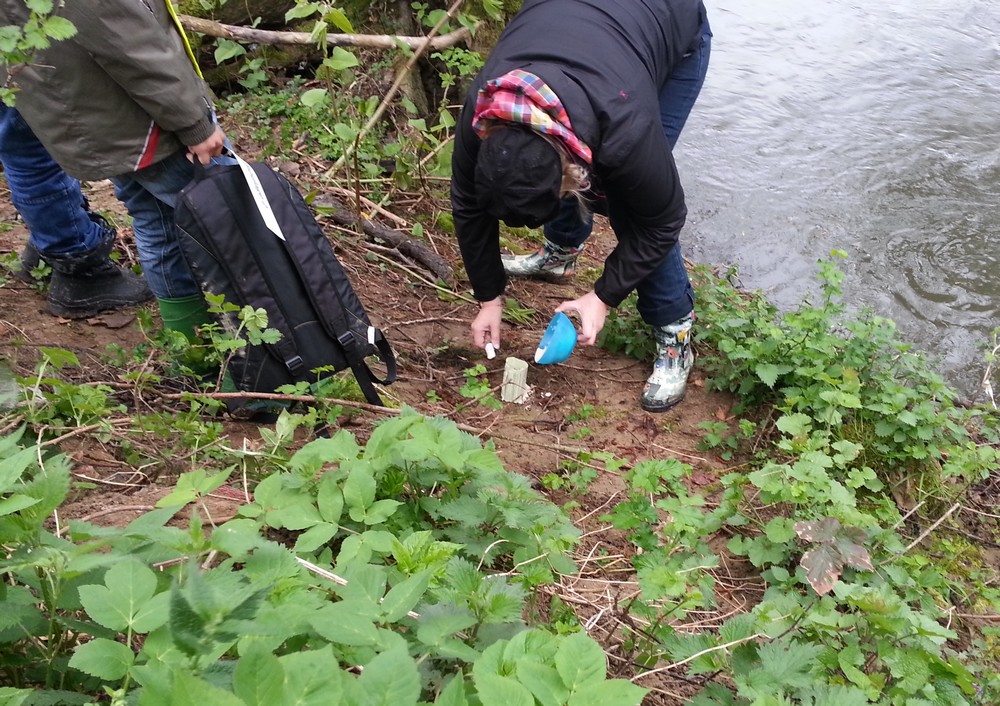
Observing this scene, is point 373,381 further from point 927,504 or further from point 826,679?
point 927,504

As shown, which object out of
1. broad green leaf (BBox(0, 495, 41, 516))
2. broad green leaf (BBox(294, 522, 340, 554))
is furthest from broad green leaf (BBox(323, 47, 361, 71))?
broad green leaf (BBox(0, 495, 41, 516))

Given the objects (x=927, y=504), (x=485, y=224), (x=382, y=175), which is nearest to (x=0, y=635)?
(x=485, y=224)

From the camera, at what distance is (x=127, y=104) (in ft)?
7.02

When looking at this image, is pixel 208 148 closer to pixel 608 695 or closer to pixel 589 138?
pixel 589 138

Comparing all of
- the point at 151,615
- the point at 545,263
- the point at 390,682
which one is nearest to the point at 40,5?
the point at 151,615

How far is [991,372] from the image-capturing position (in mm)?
3611

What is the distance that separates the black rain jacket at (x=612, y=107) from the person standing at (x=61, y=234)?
1528 millimetres

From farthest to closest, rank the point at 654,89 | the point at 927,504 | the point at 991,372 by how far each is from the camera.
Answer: the point at 991,372 < the point at 927,504 < the point at 654,89

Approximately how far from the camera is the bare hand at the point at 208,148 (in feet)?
7.51

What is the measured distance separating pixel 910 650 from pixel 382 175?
367 cm

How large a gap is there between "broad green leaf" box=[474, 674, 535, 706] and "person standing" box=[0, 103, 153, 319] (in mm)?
2502

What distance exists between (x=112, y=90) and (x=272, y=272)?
71 centimetres

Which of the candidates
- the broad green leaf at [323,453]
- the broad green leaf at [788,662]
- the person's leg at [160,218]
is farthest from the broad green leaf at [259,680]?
the person's leg at [160,218]

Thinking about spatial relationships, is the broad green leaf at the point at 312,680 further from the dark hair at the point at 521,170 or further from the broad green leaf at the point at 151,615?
the dark hair at the point at 521,170
